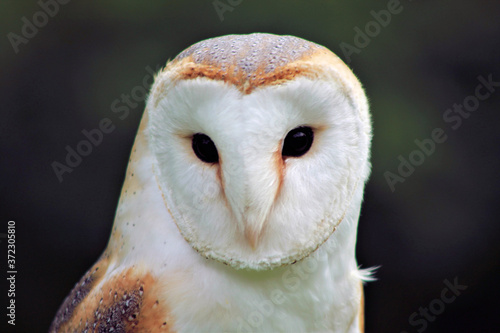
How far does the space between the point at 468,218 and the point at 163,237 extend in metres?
1.79

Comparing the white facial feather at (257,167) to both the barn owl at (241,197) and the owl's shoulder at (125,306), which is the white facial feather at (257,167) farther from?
the owl's shoulder at (125,306)

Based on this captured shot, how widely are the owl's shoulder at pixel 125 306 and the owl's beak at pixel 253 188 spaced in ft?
1.04

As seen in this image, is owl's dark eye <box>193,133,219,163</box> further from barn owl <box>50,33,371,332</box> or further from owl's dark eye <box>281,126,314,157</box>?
owl's dark eye <box>281,126,314,157</box>

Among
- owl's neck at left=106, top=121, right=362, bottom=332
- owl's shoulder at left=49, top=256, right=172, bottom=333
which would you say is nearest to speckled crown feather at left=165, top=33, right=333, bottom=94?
owl's neck at left=106, top=121, right=362, bottom=332

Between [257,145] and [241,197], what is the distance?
11cm

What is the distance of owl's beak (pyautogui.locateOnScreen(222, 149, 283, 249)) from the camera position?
1062 millimetres

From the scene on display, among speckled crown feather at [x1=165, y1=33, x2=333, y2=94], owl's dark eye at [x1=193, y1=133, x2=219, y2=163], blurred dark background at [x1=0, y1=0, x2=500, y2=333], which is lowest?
blurred dark background at [x1=0, y1=0, x2=500, y2=333]

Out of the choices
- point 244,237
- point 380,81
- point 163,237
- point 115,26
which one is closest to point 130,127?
point 115,26

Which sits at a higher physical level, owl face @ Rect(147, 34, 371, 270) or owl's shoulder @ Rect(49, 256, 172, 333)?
owl face @ Rect(147, 34, 371, 270)

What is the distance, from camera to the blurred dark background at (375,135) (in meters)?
2.58

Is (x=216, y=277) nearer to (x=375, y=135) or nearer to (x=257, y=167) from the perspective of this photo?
(x=257, y=167)

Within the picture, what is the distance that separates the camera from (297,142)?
1.14 metres

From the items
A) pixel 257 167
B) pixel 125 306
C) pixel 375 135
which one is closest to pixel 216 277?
pixel 125 306

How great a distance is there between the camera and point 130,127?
260 centimetres
